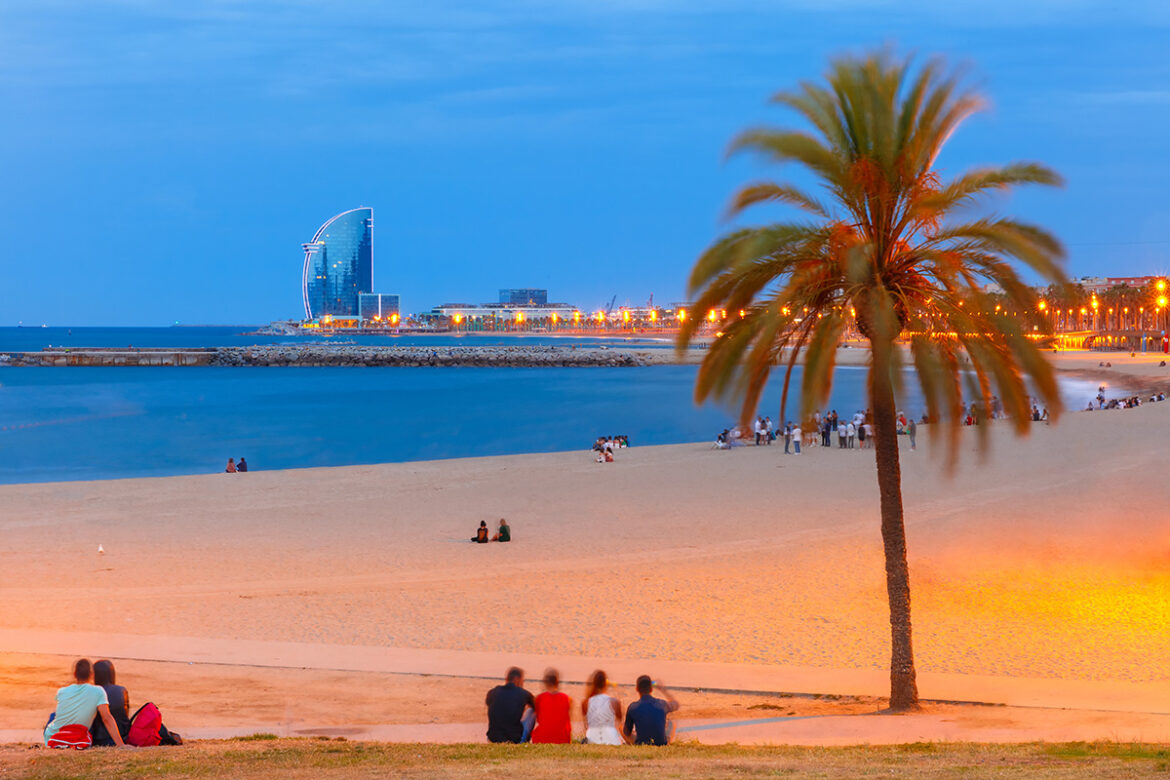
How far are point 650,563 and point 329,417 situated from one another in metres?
52.4

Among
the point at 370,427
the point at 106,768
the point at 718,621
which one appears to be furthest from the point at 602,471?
the point at 370,427

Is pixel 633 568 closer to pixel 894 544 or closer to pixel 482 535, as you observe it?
pixel 482 535

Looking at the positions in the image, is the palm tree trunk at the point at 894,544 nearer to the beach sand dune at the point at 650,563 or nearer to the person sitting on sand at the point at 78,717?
the beach sand dune at the point at 650,563

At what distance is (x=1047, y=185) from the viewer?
9711 millimetres

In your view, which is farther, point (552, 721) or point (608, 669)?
point (608, 669)

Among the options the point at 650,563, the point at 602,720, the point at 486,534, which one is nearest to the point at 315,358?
the point at 486,534

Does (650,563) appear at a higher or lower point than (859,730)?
higher

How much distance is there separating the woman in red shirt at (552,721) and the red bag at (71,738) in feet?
9.77

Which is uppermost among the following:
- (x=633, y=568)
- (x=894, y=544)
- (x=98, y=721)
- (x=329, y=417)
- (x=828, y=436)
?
(x=329, y=417)

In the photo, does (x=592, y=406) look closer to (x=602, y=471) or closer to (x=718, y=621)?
(x=602, y=471)

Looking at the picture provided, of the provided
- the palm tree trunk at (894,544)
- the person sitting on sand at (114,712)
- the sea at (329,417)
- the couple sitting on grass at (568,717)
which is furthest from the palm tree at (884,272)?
the sea at (329,417)

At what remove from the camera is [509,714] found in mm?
8141

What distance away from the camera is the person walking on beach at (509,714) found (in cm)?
812

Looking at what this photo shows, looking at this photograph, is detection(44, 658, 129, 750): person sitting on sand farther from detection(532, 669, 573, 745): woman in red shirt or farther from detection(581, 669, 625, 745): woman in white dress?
detection(581, 669, 625, 745): woman in white dress
